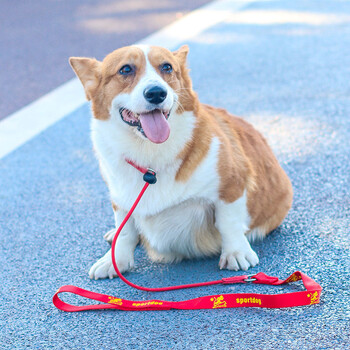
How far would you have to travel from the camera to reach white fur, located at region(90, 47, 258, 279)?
269 centimetres

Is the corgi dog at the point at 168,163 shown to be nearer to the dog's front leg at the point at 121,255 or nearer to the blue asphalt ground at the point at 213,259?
the dog's front leg at the point at 121,255

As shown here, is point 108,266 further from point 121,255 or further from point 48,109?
point 48,109

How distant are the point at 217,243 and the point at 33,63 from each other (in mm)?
4868

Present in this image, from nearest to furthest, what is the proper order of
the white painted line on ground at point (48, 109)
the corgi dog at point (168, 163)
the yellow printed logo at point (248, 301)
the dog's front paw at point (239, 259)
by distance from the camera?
the yellow printed logo at point (248, 301)
the corgi dog at point (168, 163)
the dog's front paw at point (239, 259)
the white painted line on ground at point (48, 109)

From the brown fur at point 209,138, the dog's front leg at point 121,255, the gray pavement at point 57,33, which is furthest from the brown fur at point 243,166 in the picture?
the gray pavement at point 57,33

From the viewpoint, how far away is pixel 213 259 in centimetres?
291

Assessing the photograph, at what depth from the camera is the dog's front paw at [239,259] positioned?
2.76m

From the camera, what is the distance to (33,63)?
7.10 metres

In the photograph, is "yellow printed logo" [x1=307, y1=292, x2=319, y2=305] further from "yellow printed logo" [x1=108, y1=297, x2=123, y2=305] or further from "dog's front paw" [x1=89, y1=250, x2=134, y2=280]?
"dog's front paw" [x1=89, y1=250, x2=134, y2=280]

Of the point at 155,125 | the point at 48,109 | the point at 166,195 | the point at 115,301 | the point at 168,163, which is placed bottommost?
the point at 48,109

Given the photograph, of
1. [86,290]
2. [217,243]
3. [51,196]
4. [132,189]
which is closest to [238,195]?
[217,243]

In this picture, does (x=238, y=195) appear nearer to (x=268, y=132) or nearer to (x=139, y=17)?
(x=268, y=132)

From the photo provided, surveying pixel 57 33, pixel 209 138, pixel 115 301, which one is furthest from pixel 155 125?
pixel 57 33

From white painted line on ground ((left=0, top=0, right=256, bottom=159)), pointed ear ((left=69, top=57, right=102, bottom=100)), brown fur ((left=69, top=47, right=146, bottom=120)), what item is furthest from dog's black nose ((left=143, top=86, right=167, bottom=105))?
white painted line on ground ((left=0, top=0, right=256, bottom=159))
